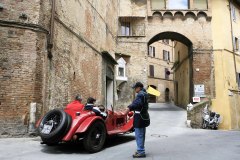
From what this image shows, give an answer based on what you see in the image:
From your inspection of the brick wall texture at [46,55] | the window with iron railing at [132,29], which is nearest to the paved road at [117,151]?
the brick wall texture at [46,55]

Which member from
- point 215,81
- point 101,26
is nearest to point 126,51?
point 101,26

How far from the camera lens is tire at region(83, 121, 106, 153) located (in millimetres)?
6414

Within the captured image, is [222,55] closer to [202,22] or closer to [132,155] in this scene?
[202,22]

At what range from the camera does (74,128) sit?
6262 millimetres

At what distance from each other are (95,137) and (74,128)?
0.68 m

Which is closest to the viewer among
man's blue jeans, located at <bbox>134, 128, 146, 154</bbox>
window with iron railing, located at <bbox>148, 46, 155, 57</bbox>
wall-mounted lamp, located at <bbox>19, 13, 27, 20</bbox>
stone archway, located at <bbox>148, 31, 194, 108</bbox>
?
man's blue jeans, located at <bbox>134, 128, 146, 154</bbox>

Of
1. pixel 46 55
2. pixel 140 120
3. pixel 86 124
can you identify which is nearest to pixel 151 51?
pixel 46 55

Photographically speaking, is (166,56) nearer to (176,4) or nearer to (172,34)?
(172,34)

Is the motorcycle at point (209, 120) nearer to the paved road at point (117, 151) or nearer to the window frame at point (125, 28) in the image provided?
the paved road at point (117, 151)

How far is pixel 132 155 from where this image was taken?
6195 millimetres

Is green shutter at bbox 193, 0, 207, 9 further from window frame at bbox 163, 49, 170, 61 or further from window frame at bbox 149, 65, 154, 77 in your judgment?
window frame at bbox 163, 49, 170, 61

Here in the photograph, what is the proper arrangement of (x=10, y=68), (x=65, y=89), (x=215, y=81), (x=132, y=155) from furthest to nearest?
(x=215, y=81) < (x=65, y=89) < (x=10, y=68) < (x=132, y=155)

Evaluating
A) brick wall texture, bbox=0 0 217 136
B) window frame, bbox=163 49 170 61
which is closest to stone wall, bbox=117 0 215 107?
brick wall texture, bbox=0 0 217 136

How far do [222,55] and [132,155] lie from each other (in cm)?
1786
